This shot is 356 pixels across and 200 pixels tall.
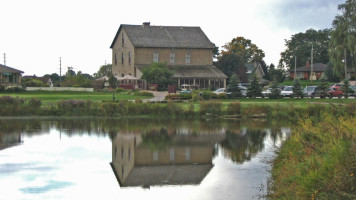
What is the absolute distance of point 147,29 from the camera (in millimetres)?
89125

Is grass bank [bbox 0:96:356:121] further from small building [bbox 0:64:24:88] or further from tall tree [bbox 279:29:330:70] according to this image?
tall tree [bbox 279:29:330:70]

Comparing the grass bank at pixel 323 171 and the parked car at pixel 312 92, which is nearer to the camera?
the grass bank at pixel 323 171

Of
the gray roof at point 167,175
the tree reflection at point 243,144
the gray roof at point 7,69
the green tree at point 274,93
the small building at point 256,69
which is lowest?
the gray roof at point 167,175

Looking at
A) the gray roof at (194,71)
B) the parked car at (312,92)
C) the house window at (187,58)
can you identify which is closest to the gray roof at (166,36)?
the house window at (187,58)

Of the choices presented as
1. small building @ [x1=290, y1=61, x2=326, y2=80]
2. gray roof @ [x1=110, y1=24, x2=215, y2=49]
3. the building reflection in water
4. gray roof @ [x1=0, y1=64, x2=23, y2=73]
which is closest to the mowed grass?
gray roof @ [x1=0, y1=64, x2=23, y2=73]

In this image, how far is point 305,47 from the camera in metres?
131

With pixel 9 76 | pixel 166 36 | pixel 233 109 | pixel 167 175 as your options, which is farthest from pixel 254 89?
pixel 167 175

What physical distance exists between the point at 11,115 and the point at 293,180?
108 ft

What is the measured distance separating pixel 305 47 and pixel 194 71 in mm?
54180

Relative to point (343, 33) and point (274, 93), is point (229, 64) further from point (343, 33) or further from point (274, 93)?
point (274, 93)

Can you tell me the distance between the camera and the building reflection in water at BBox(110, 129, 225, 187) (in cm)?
1886

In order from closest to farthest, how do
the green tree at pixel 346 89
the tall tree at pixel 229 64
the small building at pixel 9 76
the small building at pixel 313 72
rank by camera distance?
the green tree at pixel 346 89 → the small building at pixel 9 76 → the tall tree at pixel 229 64 → the small building at pixel 313 72

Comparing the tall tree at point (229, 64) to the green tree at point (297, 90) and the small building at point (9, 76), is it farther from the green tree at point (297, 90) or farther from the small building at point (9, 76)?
the green tree at point (297, 90)

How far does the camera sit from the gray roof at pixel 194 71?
82250 mm
